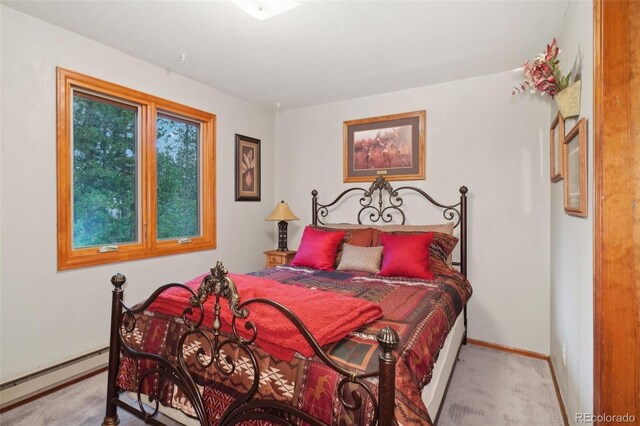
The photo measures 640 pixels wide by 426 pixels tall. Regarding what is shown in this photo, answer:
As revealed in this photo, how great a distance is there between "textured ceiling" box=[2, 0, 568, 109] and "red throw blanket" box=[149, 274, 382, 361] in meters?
1.77

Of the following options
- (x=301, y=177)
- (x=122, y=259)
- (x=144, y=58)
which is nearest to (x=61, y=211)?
(x=122, y=259)

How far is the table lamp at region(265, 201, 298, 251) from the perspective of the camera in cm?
374

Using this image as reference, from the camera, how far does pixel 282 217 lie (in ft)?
12.2

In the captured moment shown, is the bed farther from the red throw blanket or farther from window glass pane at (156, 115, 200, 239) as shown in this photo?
window glass pane at (156, 115, 200, 239)

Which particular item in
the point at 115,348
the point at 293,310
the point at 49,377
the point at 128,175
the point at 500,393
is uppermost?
the point at 128,175

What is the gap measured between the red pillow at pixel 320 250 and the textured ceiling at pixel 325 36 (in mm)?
1536

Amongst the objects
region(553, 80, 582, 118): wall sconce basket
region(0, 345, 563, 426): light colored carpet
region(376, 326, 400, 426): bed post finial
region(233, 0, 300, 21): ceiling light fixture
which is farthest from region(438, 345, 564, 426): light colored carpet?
region(233, 0, 300, 21): ceiling light fixture

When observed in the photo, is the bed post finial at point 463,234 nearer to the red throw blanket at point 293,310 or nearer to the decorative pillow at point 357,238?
the decorative pillow at point 357,238

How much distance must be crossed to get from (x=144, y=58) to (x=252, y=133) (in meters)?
1.42

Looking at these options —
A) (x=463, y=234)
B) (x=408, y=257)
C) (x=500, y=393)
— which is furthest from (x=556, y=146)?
(x=500, y=393)

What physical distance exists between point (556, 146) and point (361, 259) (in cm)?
172

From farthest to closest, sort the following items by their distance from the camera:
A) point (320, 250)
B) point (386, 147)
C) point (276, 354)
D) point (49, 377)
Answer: point (386, 147)
point (320, 250)
point (49, 377)
point (276, 354)

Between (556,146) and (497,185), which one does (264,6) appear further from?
(497,185)

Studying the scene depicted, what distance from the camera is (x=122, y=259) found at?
2.67 metres
